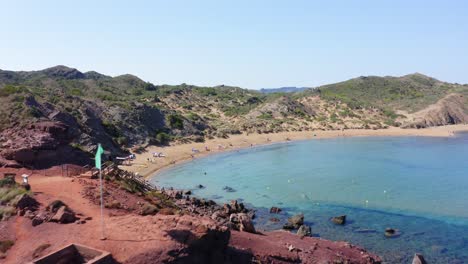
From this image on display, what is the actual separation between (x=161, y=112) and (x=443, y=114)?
75.6 m

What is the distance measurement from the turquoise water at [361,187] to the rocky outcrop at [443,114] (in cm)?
2455

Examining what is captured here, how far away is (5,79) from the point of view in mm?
112562

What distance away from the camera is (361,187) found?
46938 millimetres

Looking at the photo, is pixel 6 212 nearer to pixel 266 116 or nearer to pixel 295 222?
pixel 295 222

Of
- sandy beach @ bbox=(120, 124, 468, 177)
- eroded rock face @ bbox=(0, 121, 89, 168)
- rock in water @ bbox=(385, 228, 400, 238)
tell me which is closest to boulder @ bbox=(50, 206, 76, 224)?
eroded rock face @ bbox=(0, 121, 89, 168)

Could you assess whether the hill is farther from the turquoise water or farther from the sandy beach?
the turquoise water

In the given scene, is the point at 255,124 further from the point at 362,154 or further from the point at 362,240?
the point at 362,240

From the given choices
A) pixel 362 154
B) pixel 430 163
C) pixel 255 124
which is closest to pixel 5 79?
pixel 255 124

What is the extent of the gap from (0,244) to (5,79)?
353ft

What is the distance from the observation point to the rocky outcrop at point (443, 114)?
106m

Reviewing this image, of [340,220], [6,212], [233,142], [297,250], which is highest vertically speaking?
[6,212]

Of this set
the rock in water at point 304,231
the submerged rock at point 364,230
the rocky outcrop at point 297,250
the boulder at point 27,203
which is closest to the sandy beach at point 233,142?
the rock in water at point 304,231

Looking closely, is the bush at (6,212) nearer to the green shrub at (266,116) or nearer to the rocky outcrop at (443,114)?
the green shrub at (266,116)

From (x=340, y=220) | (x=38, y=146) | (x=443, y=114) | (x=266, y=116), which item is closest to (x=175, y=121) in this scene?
(x=266, y=116)
